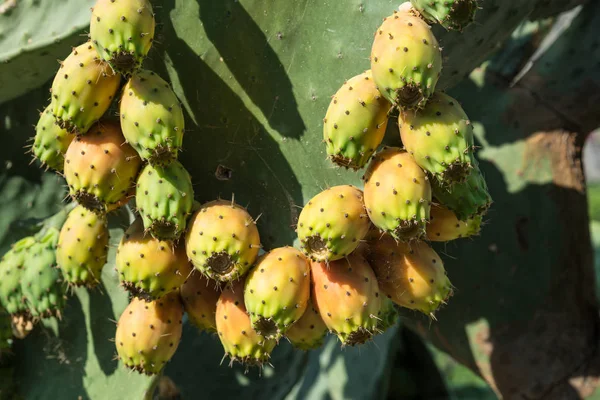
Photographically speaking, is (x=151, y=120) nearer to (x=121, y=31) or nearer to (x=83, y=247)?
(x=121, y=31)

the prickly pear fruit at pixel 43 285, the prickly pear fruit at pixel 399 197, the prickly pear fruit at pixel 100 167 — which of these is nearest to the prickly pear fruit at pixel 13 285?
the prickly pear fruit at pixel 43 285

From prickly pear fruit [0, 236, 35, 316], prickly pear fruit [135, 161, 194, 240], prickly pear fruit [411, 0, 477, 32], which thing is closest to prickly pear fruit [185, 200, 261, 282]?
prickly pear fruit [135, 161, 194, 240]

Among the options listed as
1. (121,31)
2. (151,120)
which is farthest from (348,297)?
(121,31)

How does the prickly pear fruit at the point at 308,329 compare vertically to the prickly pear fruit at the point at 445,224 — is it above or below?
below

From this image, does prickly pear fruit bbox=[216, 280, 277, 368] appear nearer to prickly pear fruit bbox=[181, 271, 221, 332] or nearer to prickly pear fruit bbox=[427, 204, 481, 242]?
prickly pear fruit bbox=[181, 271, 221, 332]

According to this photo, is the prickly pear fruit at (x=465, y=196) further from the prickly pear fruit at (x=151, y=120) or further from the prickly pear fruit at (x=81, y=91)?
the prickly pear fruit at (x=81, y=91)

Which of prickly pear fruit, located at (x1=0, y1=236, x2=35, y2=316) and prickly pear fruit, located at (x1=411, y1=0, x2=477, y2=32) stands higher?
prickly pear fruit, located at (x1=411, y1=0, x2=477, y2=32)
